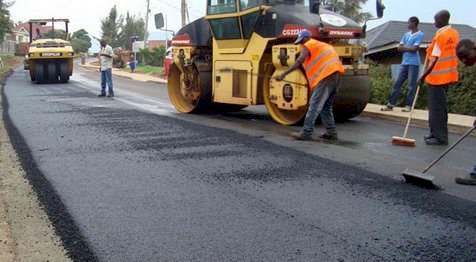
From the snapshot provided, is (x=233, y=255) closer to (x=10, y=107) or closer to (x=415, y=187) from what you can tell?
(x=415, y=187)

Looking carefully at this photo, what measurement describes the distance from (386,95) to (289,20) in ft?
14.0

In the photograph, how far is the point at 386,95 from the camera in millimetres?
11438

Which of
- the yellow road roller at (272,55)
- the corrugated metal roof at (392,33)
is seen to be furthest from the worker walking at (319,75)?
the corrugated metal roof at (392,33)

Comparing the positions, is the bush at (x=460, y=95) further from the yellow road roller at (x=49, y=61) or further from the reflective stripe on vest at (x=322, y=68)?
the yellow road roller at (x=49, y=61)

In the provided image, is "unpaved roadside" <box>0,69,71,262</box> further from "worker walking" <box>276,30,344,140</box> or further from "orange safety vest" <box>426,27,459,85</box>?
"orange safety vest" <box>426,27,459,85</box>

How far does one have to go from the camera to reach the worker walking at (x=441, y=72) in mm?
6840

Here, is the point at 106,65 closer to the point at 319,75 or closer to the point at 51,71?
the point at 51,71

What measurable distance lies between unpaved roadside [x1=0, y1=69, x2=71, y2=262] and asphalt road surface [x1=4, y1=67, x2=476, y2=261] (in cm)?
9

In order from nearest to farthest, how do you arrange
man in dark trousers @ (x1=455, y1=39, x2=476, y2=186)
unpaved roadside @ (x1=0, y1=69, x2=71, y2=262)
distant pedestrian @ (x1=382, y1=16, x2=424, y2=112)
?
unpaved roadside @ (x1=0, y1=69, x2=71, y2=262), man in dark trousers @ (x1=455, y1=39, x2=476, y2=186), distant pedestrian @ (x1=382, y1=16, x2=424, y2=112)

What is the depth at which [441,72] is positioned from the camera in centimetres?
691

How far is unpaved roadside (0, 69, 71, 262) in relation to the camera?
11.1ft

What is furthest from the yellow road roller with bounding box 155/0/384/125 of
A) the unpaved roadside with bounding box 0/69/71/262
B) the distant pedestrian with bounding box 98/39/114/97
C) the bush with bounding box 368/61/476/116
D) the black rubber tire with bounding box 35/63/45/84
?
the black rubber tire with bounding box 35/63/45/84

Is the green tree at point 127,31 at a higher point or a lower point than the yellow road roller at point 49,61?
higher

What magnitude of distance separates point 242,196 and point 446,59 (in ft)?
12.8
